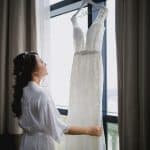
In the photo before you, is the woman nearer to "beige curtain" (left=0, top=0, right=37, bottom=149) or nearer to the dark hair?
the dark hair

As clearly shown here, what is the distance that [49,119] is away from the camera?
5.88 feet

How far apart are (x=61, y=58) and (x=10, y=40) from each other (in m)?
0.55

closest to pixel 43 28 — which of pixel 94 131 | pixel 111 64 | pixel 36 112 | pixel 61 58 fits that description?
pixel 61 58

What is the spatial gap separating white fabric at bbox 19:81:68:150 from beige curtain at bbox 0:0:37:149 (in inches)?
36.0

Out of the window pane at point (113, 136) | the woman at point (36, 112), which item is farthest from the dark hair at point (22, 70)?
the window pane at point (113, 136)

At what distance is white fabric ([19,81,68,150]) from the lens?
179 cm

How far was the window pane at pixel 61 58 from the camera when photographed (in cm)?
272

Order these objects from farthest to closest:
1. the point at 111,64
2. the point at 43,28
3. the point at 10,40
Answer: the point at 10,40 → the point at 43,28 → the point at 111,64

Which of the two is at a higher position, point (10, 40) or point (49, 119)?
point (10, 40)

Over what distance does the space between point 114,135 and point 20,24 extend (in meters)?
1.40

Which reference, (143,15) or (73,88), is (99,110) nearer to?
(73,88)

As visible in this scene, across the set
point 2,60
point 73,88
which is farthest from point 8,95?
point 73,88

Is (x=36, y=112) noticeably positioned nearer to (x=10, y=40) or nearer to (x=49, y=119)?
(x=49, y=119)

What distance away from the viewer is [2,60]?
9.44 feet
